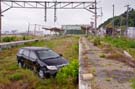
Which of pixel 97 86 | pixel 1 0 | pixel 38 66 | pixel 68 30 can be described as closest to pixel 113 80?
pixel 97 86

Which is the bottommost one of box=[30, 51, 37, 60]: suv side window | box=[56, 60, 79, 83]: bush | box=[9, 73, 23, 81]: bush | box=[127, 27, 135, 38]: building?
box=[9, 73, 23, 81]: bush

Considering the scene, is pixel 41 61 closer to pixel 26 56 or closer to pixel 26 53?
pixel 26 56

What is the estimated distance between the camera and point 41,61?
55.1 ft

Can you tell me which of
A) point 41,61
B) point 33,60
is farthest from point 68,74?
point 33,60

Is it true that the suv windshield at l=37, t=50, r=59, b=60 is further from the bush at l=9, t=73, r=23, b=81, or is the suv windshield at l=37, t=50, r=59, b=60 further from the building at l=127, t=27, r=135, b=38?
the building at l=127, t=27, r=135, b=38

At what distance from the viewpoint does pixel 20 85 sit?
1436 centimetres

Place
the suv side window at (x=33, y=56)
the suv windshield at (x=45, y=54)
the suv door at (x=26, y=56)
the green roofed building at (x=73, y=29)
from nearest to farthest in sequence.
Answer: the suv windshield at (x=45, y=54)
the suv side window at (x=33, y=56)
the suv door at (x=26, y=56)
the green roofed building at (x=73, y=29)

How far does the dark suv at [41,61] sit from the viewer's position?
16.0m

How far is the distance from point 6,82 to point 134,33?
51.0 metres

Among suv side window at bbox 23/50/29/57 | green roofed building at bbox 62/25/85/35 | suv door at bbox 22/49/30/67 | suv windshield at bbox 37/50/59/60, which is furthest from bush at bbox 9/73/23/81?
green roofed building at bbox 62/25/85/35

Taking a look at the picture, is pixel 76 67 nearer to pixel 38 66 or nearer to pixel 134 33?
pixel 38 66

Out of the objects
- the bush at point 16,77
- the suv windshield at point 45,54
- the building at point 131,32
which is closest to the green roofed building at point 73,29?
the building at point 131,32

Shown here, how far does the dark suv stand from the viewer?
1600cm

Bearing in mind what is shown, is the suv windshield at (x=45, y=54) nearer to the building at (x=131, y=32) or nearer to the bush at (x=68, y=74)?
the bush at (x=68, y=74)
